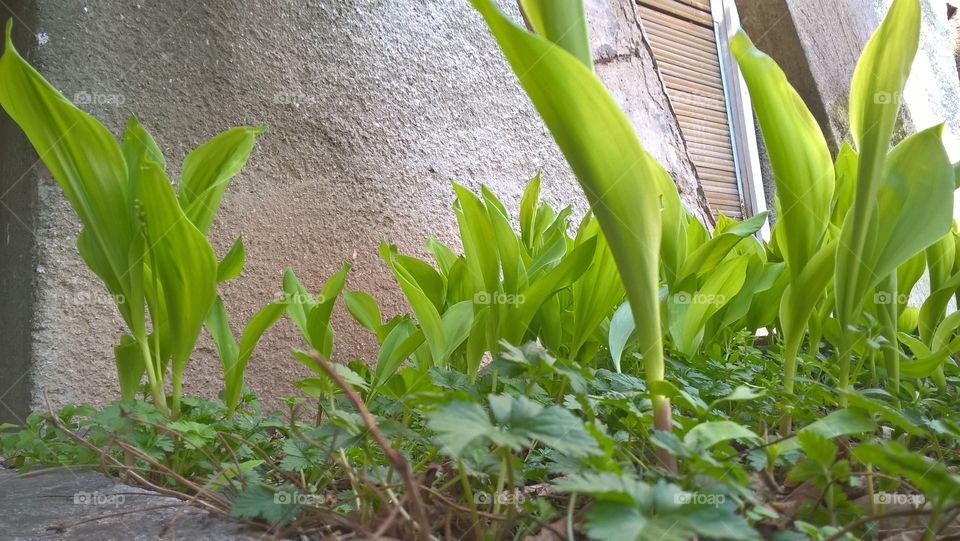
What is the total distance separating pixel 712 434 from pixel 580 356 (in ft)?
2.38

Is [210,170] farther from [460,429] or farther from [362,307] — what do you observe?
[460,429]

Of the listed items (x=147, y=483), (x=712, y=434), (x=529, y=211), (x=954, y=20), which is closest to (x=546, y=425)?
(x=712, y=434)

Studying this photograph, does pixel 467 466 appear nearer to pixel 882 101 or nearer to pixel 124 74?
pixel 882 101

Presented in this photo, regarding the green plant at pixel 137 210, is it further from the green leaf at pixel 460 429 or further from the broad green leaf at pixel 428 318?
the green leaf at pixel 460 429

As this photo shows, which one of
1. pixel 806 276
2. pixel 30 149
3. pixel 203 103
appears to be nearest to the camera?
pixel 806 276

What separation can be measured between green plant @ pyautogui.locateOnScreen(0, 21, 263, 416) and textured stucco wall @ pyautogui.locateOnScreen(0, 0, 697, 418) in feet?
1.03

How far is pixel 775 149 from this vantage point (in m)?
0.77

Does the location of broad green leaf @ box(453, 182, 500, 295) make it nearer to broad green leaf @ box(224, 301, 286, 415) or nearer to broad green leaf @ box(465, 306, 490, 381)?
broad green leaf @ box(465, 306, 490, 381)

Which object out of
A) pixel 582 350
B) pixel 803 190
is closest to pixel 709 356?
pixel 582 350

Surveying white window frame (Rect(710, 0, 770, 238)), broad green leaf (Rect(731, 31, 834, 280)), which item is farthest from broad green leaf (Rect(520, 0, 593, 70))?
white window frame (Rect(710, 0, 770, 238))

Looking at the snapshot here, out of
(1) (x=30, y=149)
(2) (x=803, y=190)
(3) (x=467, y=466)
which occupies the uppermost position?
(1) (x=30, y=149)

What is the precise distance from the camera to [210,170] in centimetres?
100

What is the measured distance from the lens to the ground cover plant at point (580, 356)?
0.46 meters

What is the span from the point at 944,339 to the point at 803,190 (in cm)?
61
